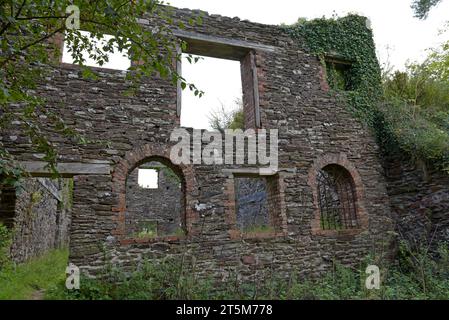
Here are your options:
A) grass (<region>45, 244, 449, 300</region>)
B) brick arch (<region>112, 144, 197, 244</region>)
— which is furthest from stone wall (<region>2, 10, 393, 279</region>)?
grass (<region>45, 244, 449, 300</region>)

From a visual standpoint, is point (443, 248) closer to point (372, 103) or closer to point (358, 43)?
point (372, 103)

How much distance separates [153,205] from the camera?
15.9 m

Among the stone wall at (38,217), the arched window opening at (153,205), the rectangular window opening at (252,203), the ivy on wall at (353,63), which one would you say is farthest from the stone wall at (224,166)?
the arched window opening at (153,205)

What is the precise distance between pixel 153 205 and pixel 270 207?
919 centimetres

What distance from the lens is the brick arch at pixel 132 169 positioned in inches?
246

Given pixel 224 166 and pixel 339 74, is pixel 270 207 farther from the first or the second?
pixel 339 74

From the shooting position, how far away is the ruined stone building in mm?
6234

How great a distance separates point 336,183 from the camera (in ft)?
28.1

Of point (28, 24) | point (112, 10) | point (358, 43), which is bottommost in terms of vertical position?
point (112, 10)

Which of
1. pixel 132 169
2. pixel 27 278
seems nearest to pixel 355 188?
pixel 132 169

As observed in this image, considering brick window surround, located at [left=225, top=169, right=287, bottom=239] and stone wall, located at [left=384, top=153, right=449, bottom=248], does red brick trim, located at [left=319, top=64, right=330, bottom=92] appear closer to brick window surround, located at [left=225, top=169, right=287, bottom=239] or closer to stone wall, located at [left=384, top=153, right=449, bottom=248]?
stone wall, located at [left=384, top=153, right=449, bottom=248]

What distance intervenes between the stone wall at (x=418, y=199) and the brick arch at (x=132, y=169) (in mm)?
4854
